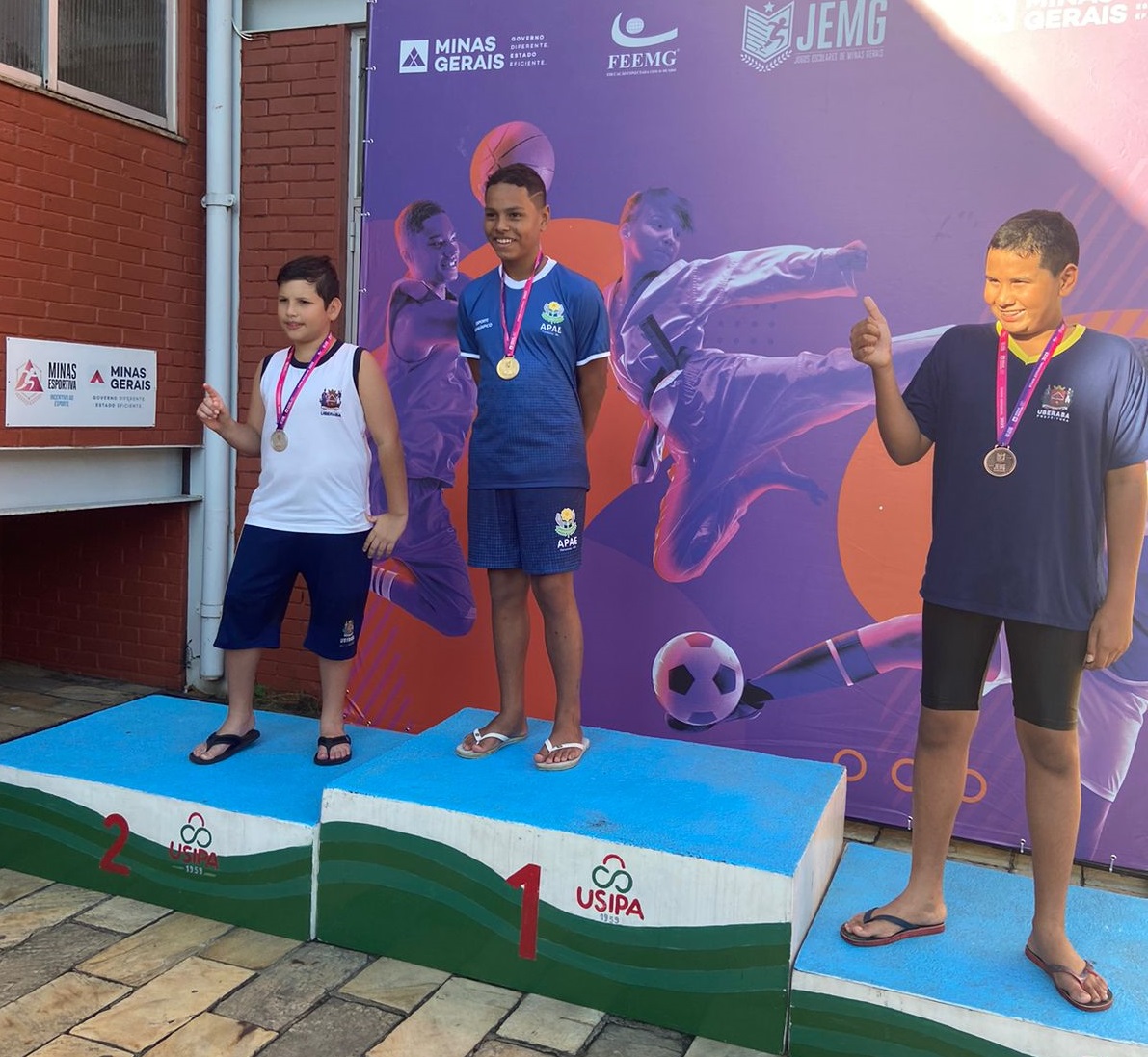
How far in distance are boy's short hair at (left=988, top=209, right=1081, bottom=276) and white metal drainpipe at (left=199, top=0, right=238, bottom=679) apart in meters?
3.80

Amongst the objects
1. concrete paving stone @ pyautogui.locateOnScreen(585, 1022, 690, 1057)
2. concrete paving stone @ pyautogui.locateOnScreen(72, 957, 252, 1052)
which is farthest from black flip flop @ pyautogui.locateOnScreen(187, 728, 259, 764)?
concrete paving stone @ pyautogui.locateOnScreen(585, 1022, 690, 1057)

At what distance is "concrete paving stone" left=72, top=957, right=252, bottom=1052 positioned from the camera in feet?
7.92

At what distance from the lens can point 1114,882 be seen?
358cm

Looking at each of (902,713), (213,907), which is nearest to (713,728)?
(902,713)

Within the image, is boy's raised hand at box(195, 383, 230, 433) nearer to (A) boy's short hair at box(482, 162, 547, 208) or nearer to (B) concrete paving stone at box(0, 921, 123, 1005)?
(A) boy's short hair at box(482, 162, 547, 208)

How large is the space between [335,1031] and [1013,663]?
1.78 meters

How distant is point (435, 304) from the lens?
4.30 m

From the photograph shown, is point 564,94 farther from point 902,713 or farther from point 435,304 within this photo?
point 902,713

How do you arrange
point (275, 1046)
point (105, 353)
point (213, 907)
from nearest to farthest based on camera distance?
point (275, 1046)
point (213, 907)
point (105, 353)

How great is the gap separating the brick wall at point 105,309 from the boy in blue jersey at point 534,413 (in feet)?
7.52

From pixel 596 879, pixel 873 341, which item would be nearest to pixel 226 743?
pixel 596 879

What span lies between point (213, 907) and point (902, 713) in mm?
2381

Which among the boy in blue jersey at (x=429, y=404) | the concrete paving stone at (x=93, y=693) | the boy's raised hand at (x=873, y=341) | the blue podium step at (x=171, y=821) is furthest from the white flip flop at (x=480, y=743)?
the concrete paving stone at (x=93, y=693)

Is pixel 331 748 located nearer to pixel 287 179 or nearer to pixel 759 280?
pixel 759 280
